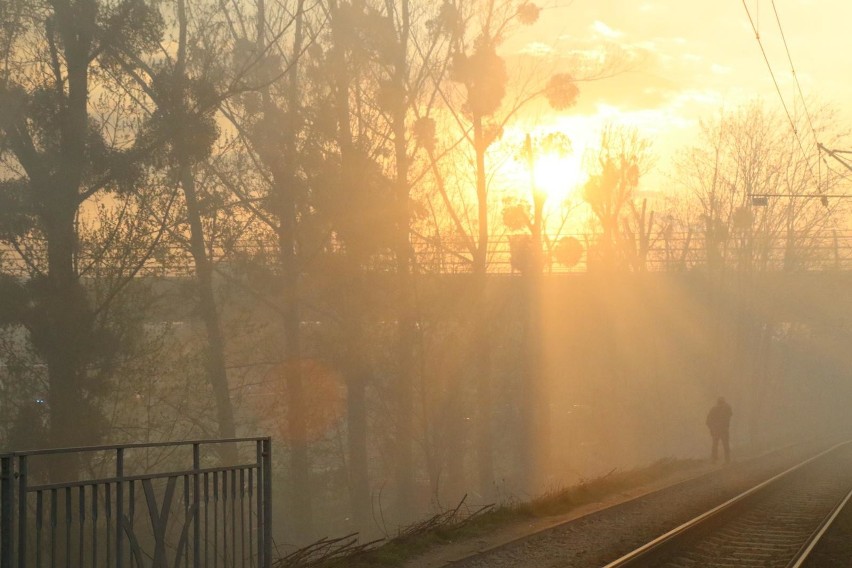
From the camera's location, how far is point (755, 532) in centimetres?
1456

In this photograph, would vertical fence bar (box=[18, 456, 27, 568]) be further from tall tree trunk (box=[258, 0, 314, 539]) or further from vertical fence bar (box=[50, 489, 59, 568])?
tall tree trunk (box=[258, 0, 314, 539])

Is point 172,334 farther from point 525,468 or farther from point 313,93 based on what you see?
point 525,468

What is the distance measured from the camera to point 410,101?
1422 inches

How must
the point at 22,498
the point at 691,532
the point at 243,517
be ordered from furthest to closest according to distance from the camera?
1. the point at 691,532
2. the point at 243,517
3. the point at 22,498

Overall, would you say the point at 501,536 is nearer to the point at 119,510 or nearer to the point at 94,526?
the point at 119,510

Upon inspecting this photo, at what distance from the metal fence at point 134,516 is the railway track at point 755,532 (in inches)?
173

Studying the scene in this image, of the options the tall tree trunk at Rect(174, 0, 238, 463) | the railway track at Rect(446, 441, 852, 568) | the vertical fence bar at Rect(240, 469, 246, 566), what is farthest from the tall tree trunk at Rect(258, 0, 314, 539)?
the vertical fence bar at Rect(240, 469, 246, 566)

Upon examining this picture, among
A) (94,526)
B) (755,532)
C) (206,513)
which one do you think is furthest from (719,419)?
(94,526)

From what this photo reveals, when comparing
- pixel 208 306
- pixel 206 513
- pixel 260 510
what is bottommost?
pixel 260 510

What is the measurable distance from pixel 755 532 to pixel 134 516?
9.73 meters

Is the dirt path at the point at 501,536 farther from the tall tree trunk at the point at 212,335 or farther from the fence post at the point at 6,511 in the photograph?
the tall tree trunk at the point at 212,335

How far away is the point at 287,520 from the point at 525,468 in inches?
432

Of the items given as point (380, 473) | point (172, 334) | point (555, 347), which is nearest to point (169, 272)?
point (172, 334)

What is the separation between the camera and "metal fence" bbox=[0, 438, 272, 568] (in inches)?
290
